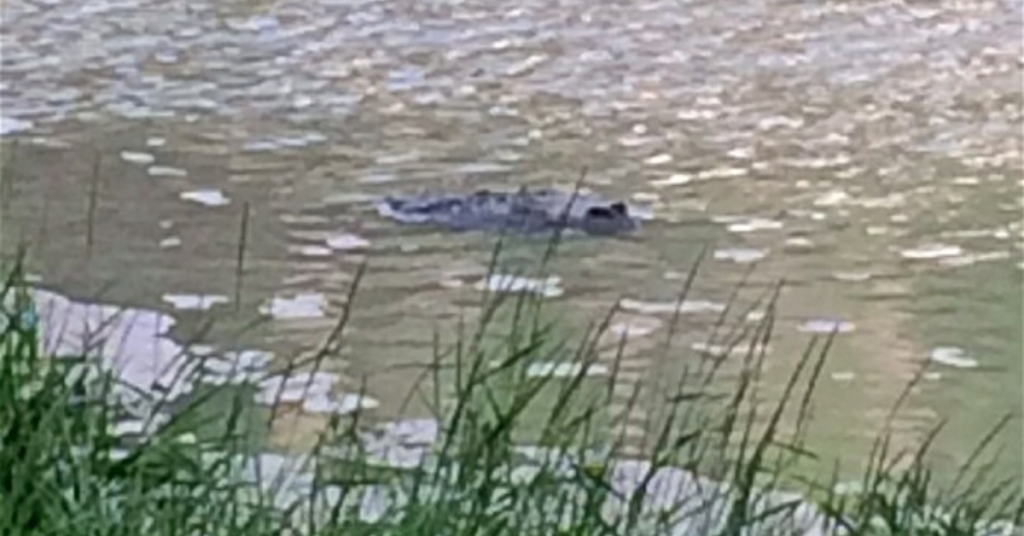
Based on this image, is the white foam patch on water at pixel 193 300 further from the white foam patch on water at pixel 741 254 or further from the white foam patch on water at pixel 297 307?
the white foam patch on water at pixel 741 254

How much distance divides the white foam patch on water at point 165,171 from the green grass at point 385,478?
12.4ft

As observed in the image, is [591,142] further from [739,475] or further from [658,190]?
[739,475]

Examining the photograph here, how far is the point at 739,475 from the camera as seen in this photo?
9.36ft

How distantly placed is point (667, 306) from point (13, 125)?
286cm

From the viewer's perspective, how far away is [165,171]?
713 cm

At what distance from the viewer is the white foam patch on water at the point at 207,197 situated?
22.2ft

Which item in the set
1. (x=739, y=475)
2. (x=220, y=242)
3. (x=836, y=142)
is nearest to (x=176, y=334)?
(x=220, y=242)

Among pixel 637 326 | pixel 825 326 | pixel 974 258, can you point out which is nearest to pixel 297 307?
pixel 637 326

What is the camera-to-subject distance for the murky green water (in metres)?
5.50

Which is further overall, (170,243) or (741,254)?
(741,254)

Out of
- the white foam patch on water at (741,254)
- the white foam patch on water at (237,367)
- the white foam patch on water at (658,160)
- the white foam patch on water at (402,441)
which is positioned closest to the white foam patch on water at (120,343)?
the white foam patch on water at (237,367)

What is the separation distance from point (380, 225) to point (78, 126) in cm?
161

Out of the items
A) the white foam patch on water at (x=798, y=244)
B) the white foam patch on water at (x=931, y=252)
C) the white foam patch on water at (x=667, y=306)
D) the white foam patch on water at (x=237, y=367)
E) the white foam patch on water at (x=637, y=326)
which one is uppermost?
the white foam patch on water at (x=237, y=367)

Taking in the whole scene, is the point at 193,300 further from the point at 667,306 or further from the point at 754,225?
the point at 754,225
